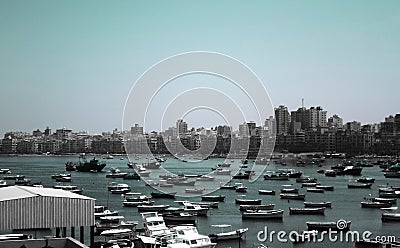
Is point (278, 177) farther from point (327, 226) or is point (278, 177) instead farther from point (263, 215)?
point (327, 226)

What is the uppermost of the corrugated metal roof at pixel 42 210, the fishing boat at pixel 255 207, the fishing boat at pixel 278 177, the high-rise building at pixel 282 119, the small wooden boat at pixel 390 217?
the high-rise building at pixel 282 119

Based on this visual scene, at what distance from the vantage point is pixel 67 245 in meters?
9.90

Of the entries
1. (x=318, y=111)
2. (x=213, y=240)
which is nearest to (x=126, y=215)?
(x=213, y=240)

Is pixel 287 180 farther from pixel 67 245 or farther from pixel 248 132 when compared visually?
pixel 67 245

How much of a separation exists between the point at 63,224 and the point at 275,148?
82146mm

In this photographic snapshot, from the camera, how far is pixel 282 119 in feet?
319

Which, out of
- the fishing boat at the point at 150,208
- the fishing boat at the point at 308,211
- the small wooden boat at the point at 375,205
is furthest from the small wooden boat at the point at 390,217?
the fishing boat at the point at 150,208

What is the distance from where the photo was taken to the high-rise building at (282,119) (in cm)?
9400

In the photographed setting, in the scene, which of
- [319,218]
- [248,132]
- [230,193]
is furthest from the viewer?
[248,132]

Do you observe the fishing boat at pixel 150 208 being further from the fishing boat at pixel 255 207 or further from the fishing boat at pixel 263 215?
the fishing boat at pixel 263 215

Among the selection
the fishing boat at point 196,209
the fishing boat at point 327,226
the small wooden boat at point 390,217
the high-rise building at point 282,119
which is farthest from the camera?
the high-rise building at point 282,119

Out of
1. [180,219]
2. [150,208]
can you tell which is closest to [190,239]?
[180,219]

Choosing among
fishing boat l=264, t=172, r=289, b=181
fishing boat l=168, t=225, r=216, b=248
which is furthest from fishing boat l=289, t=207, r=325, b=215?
fishing boat l=264, t=172, r=289, b=181

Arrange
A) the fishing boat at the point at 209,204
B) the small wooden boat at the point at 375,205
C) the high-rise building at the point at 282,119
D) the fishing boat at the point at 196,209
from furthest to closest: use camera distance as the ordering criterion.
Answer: the high-rise building at the point at 282,119
the small wooden boat at the point at 375,205
the fishing boat at the point at 209,204
the fishing boat at the point at 196,209
